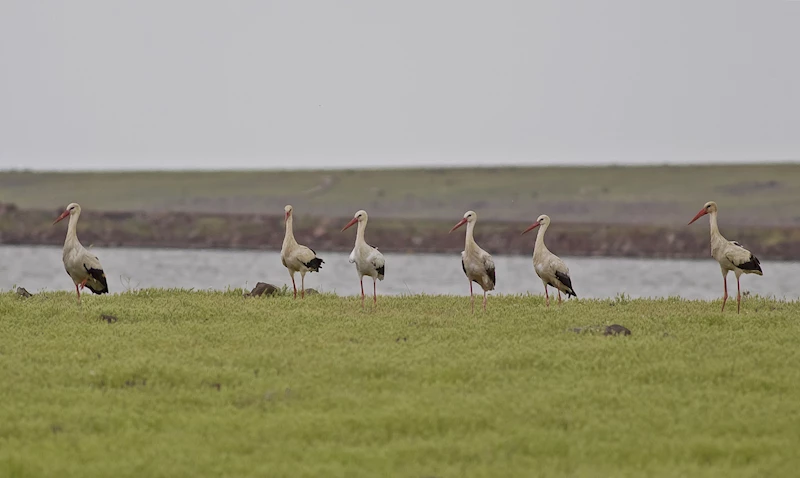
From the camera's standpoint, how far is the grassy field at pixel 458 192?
115 meters

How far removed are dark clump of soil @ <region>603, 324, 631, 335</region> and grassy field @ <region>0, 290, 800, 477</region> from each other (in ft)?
1.03

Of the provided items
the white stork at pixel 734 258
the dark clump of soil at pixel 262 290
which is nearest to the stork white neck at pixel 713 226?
the white stork at pixel 734 258

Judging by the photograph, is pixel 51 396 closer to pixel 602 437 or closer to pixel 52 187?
pixel 602 437

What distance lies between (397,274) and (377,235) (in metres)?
35.4

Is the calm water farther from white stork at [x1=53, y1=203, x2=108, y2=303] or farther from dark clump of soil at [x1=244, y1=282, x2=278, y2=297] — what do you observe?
white stork at [x1=53, y1=203, x2=108, y2=303]

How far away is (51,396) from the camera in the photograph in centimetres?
1450

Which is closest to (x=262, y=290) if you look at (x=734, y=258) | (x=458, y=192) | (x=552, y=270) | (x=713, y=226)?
(x=552, y=270)

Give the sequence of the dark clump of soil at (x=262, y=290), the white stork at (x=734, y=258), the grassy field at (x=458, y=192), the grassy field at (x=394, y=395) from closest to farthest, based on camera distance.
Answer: the grassy field at (x=394, y=395), the white stork at (x=734, y=258), the dark clump of soil at (x=262, y=290), the grassy field at (x=458, y=192)

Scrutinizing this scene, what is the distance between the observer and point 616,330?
18844mm

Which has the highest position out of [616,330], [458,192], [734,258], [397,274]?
[458,192]

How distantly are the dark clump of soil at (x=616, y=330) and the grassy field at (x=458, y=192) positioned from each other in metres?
89.8

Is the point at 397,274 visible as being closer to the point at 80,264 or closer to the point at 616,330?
the point at 80,264

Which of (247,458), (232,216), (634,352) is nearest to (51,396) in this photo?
(247,458)

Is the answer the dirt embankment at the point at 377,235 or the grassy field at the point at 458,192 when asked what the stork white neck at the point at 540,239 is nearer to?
the dirt embankment at the point at 377,235
